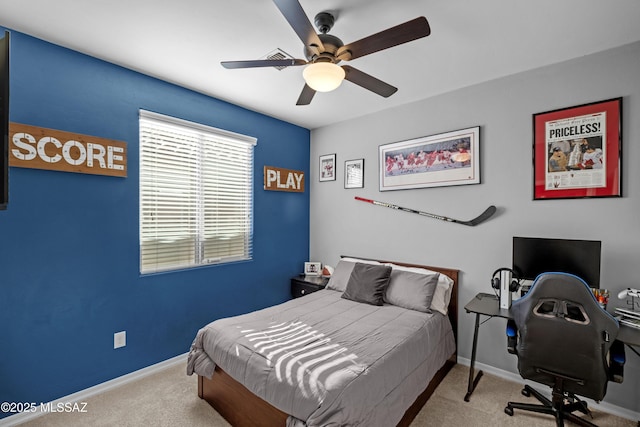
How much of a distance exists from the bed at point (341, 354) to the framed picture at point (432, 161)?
3.07 feet

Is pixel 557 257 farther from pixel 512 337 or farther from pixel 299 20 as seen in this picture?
pixel 299 20

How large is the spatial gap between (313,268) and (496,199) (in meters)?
2.36

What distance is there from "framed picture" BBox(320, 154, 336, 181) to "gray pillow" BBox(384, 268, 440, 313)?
168cm

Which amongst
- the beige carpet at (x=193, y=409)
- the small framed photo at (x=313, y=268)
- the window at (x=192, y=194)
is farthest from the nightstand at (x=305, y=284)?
the beige carpet at (x=193, y=409)

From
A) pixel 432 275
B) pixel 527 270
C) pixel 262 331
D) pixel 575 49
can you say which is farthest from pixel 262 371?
pixel 575 49

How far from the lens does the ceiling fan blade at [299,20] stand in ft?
4.57

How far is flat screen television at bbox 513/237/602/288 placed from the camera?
2127 mm

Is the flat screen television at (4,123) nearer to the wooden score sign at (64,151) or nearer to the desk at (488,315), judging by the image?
the wooden score sign at (64,151)

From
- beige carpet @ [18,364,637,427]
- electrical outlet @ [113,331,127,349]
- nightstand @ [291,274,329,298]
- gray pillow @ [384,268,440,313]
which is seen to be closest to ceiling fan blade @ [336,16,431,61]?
gray pillow @ [384,268,440,313]

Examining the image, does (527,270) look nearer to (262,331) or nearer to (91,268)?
(262,331)

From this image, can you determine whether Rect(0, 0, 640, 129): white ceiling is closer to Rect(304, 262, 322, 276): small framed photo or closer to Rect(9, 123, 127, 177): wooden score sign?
Rect(9, 123, 127, 177): wooden score sign

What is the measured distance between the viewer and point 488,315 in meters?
2.19

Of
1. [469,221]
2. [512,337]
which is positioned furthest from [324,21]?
[512,337]

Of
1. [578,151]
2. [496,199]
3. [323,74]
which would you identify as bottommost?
[496,199]
